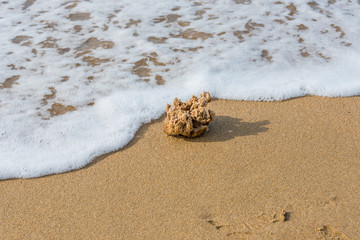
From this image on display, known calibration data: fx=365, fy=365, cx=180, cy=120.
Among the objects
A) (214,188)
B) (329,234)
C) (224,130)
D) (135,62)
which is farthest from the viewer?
(135,62)

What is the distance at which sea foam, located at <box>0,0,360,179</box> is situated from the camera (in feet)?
9.43

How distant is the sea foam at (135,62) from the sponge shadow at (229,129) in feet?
1.28

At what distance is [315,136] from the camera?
106 inches

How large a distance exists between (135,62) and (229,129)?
4.98ft

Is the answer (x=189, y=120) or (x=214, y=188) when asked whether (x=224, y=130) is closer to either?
(x=189, y=120)

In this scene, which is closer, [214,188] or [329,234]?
[329,234]

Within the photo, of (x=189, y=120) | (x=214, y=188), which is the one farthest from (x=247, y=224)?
(x=189, y=120)

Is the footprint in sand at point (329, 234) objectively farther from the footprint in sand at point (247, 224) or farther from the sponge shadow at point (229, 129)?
the sponge shadow at point (229, 129)

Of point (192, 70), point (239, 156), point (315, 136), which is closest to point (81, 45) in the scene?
point (192, 70)

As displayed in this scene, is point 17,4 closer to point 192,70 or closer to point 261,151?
point 192,70

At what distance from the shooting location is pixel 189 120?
2.62 metres

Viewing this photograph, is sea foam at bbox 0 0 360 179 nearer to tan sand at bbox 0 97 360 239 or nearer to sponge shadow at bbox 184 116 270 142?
tan sand at bbox 0 97 360 239

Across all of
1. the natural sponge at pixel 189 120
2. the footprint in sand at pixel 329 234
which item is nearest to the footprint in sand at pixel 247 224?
the footprint in sand at pixel 329 234

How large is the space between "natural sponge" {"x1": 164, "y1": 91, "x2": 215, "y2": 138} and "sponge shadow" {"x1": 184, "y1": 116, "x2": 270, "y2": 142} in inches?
3.0
